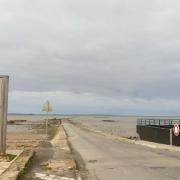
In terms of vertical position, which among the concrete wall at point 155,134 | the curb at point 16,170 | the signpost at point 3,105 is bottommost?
the curb at point 16,170

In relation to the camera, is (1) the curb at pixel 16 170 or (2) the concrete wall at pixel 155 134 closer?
(1) the curb at pixel 16 170

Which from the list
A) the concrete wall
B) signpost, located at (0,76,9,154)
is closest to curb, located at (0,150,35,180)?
signpost, located at (0,76,9,154)

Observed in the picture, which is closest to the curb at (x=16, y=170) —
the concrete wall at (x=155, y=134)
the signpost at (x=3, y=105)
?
the signpost at (x=3, y=105)

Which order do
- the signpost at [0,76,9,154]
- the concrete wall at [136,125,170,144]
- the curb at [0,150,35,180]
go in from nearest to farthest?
the curb at [0,150,35,180] → the signpost at [0,76,9,154] → the concrete wall at [136,125,170,144]

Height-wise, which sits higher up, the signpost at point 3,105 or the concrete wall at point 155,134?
the signpost at point 3,105

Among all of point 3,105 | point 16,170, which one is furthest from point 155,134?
point 16,170

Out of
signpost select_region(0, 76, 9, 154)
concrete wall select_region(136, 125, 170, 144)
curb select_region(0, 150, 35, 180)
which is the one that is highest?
signpost select_region(0, 76, 9, 154)

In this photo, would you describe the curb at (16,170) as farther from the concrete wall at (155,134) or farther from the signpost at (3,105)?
the concrete wall at (155,134)

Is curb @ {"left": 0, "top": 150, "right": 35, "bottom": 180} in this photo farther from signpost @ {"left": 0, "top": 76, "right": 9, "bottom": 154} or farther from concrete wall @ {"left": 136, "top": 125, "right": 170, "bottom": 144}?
concrete wall @ {"left": 136, "top": 125, "right": 170, "bottom": 144}

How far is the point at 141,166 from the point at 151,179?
3.50 m

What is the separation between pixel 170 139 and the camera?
27.5m

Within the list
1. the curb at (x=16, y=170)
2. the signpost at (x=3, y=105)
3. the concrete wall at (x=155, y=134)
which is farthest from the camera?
the concrete wall at (x=155, y=134)

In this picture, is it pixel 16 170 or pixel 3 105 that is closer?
pixel 16 170

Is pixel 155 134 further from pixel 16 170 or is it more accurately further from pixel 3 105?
pixel 16 170
